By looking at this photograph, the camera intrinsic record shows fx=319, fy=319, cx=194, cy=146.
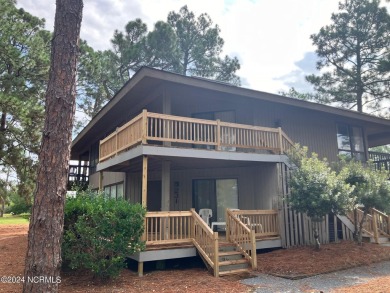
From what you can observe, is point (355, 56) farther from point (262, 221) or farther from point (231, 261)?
point (231, 261)

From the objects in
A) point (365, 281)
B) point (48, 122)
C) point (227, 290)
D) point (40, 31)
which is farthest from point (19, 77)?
point (365, 281)

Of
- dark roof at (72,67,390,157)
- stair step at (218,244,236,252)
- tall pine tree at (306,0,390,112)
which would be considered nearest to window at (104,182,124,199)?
dark roof at (72,67,390,157)

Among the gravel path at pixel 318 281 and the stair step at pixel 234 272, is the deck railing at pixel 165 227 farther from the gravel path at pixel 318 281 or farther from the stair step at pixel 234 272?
the gravel path at pixel 318 281

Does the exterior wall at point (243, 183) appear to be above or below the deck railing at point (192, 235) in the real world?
above

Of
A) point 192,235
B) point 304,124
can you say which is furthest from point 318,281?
point 304,124

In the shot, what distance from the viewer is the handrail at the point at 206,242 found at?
8031 mm

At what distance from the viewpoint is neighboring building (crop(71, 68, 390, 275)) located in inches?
375

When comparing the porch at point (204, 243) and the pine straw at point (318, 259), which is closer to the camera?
the porch at point (204, 243)

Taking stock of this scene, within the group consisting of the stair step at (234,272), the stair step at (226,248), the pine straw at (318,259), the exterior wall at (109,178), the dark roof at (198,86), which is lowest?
the stair step at (234,272)

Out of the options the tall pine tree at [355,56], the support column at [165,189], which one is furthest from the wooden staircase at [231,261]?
the tall pine tree at [355,56]

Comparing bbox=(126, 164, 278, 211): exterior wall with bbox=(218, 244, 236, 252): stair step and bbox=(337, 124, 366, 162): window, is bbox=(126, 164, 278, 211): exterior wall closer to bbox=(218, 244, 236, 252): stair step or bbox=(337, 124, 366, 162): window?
bbox=(218, 244, 236, 252): stair step

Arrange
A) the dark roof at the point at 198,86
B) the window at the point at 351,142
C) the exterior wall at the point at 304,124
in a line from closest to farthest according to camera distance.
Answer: the dark roof at the point at 198,86
the exterior wall at the point at 304,124
the window at the point at 351,142

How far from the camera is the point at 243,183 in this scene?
41.0ft

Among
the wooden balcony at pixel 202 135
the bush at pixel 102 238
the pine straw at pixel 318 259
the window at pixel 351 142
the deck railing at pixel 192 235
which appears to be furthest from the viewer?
the window at pixel 351 142
